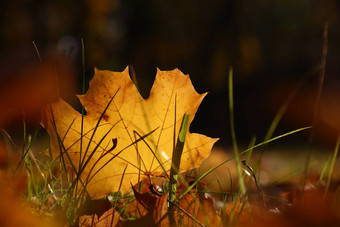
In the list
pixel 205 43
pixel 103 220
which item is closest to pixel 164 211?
pixel 103 220

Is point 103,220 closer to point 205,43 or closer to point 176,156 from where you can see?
point 176,156

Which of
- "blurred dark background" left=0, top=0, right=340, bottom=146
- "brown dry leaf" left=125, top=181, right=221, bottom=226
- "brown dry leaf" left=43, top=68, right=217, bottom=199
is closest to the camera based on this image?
"brown dry leaf" left=125, top=181, right=221, bottom=226

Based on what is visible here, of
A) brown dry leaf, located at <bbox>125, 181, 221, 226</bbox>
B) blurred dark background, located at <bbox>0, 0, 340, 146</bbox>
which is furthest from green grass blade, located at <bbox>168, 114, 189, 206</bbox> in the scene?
blurred dark background, located at <bbox>0, 0, 340, 146</bbox>

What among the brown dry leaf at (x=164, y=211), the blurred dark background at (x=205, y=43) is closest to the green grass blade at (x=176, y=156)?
the brown dry leaf at (x=164, y=211)

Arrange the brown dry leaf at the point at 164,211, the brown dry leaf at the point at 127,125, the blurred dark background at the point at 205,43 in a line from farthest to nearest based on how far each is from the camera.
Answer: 1. the blurred dark background at the point at 205,43
2. the brown dry leaf at the point at 127,125
3. the brown dry leaf at the point at 164,211

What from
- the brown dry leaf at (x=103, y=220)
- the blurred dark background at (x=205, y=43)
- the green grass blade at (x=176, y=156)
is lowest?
the blurred dark background at (x=205, y=43)

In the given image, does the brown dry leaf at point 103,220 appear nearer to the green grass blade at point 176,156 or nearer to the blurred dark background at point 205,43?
the green grass blade at point 176,156

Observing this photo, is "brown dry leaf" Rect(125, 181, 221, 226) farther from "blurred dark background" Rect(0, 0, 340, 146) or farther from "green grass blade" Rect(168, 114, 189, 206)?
"blurred dark background" Rect(0, 0, 340, 146)
